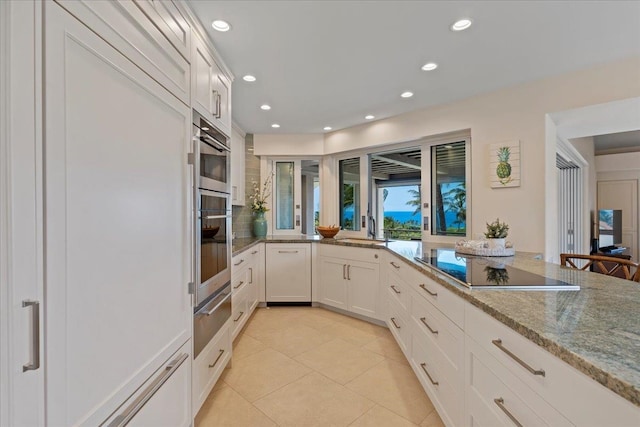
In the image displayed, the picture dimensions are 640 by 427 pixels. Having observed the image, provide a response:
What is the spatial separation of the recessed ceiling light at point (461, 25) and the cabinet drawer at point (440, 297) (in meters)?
1.55

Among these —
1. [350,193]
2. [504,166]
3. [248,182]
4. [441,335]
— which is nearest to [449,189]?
[504,166]

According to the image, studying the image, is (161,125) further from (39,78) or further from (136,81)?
(39,78)

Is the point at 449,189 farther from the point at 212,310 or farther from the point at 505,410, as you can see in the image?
the point at 212,310

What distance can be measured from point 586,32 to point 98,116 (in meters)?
2.65

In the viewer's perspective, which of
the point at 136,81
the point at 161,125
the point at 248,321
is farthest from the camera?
the point at 248,321

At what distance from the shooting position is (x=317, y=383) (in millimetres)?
2047

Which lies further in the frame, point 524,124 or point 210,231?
point 524,124

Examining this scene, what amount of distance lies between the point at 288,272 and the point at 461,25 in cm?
293

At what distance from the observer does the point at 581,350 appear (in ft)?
2.48

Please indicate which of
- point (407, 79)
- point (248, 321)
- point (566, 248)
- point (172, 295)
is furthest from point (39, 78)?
point (566, 248)

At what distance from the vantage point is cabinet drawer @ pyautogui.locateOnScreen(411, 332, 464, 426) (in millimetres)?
1414

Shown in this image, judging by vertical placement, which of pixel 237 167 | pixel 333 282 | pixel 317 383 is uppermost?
pixel 237 167

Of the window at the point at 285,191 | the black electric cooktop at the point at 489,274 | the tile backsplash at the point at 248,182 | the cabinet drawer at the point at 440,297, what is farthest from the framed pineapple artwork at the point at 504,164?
the tile backsplash at the point at 248,182

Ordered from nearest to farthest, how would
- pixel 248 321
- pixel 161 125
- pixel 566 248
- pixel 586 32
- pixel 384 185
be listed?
pixel 161 125
pixel 586 32
pixel 248 321
pixel 566 248
pixel 384 185
